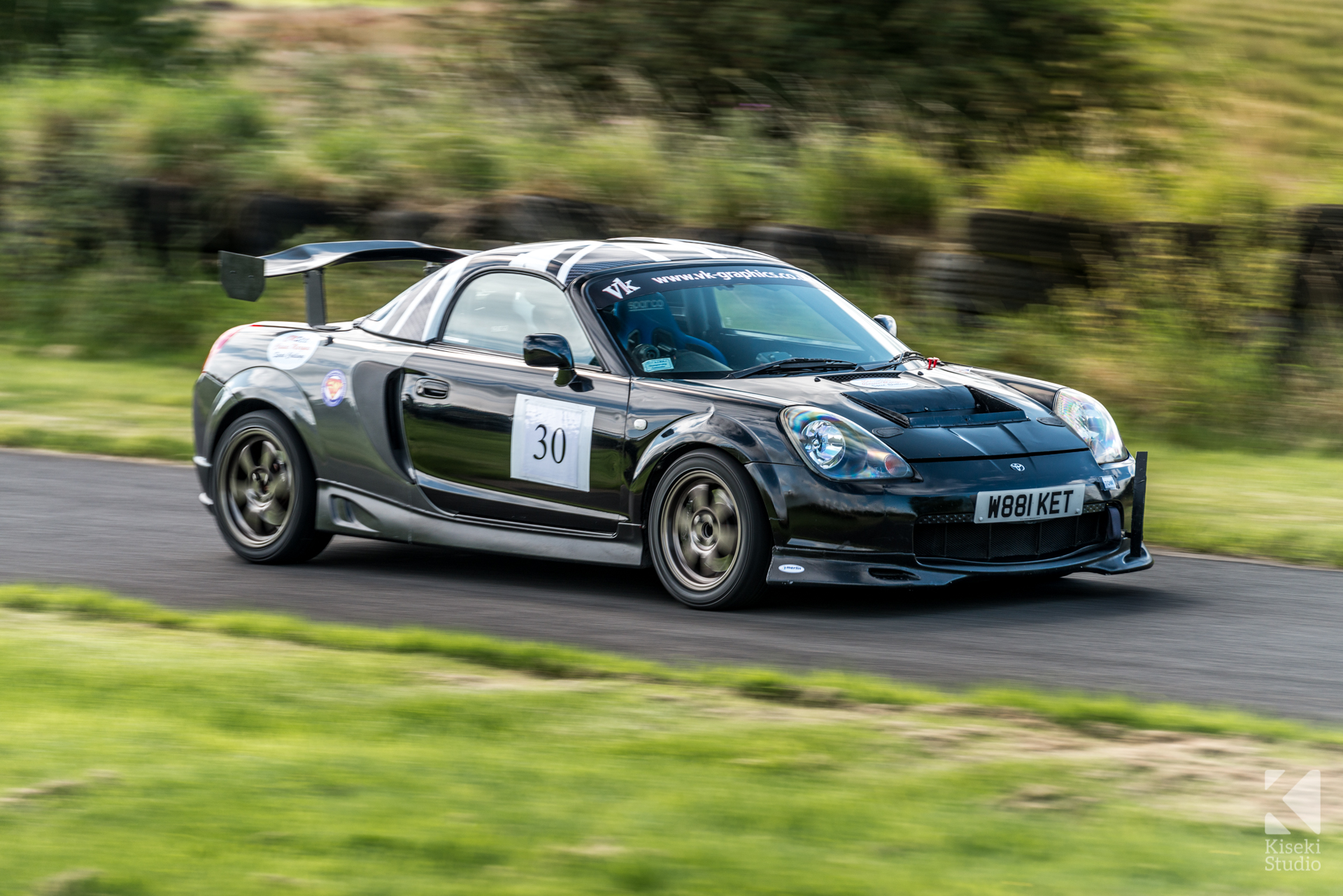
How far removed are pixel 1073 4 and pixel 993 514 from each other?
42.9 ft

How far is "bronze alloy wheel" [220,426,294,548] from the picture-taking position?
871 centimetres

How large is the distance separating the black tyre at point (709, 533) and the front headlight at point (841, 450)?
263 millimetres

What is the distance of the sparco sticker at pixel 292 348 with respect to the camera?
866 cm

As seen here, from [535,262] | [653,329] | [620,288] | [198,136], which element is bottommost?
[653,329]

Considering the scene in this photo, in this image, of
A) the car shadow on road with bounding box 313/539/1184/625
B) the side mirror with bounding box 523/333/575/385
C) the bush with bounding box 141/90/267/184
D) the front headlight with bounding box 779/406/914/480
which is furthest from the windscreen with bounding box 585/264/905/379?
the bush with bounding box 141/90/267/184

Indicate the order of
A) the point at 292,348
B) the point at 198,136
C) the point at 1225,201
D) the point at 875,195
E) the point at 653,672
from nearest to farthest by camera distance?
the point at 653,672 → the point at 292,348 → the point at 1225,201 → the point at 875,195 → the point at 198,136

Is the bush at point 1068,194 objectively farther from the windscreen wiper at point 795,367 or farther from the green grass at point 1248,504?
the windscreen wiper at point 795,367

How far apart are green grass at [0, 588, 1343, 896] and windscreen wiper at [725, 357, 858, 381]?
2.14 meters

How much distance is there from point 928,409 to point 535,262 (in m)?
1.99

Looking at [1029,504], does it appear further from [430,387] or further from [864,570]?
[430,387]

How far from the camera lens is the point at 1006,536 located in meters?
7.21

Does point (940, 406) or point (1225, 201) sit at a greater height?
point (1225, 201)

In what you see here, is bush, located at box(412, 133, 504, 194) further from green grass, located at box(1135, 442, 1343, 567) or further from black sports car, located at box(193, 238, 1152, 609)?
black sports car, located at box(193, 238, 1152, 609)

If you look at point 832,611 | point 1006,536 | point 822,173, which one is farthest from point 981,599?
point 822,173
